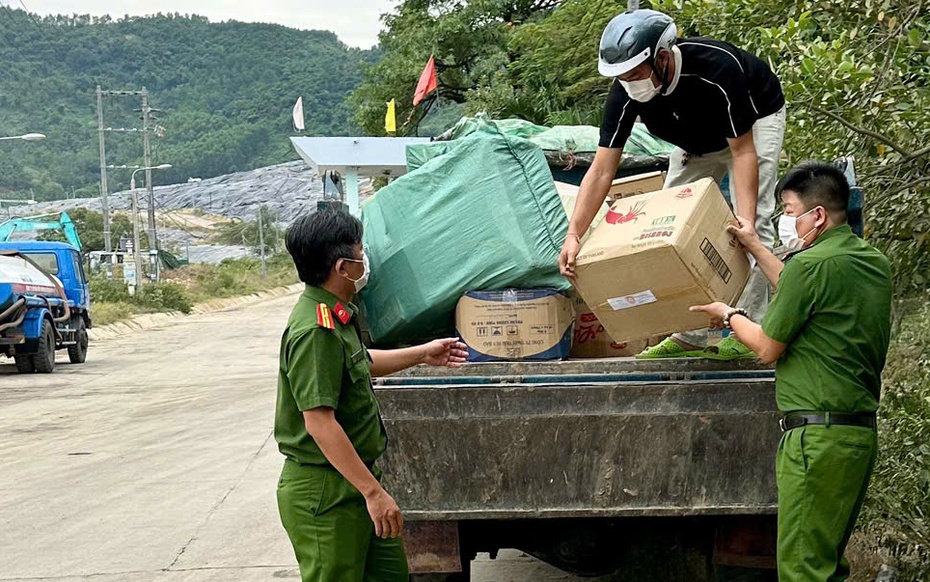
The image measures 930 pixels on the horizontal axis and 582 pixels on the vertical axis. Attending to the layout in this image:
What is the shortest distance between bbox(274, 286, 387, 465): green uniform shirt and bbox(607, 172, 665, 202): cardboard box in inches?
76.3

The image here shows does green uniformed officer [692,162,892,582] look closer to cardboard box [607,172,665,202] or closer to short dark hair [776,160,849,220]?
short dark hair [776,160,849,220]

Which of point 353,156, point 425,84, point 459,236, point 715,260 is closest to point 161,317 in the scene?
point 425,84

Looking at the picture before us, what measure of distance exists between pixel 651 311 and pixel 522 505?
31.2 inches

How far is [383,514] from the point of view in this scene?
3.34 meters

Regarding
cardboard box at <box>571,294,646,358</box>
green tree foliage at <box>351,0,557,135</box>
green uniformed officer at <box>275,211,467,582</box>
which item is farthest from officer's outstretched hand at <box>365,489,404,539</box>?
green tree foliage at <box>351,0,557,135</box>

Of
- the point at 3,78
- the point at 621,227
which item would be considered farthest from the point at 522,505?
the point at 3,78

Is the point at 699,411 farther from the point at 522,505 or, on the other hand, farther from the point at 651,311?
the point at 522,505

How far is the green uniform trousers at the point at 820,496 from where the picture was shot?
338 cm

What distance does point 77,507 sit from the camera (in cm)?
830

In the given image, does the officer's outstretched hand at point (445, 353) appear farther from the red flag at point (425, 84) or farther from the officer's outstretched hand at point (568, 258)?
the red flag at point (425, 84)

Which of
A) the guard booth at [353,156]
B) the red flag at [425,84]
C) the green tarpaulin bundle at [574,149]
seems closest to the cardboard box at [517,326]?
the green tarpaulin bundle at [574,149]

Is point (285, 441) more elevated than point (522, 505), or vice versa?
point (285, 441)

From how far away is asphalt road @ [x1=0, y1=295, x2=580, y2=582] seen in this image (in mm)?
6551

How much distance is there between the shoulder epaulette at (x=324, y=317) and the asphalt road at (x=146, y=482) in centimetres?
319
